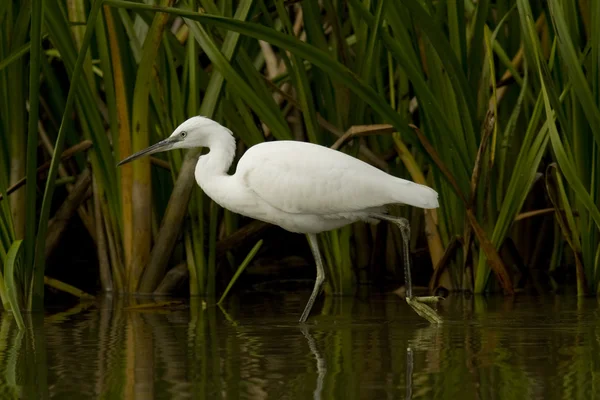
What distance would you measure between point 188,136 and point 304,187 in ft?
2.40

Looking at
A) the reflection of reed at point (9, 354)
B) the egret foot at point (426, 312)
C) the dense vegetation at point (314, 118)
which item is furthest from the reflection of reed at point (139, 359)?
the egret foot at point (426, 312)

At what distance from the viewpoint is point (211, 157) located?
6480 mm

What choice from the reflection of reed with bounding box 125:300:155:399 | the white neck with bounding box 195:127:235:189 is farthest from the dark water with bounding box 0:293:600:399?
the white neck with bounding box 195:127:235:189

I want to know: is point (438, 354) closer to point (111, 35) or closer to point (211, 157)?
point (211, 157)

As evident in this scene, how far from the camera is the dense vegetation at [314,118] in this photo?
604 centimetres

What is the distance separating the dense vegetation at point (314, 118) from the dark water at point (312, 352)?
1.46 ft

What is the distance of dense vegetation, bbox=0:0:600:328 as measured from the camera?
19.8ft

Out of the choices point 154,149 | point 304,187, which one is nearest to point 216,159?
point 154,149

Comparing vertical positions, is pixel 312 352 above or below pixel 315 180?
below

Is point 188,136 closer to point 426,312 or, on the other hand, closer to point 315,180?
point 315,180

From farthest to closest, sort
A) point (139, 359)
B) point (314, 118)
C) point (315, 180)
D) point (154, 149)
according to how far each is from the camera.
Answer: point (314, 118) < point (154, 149) < point (315, 180) < point (139, 359)

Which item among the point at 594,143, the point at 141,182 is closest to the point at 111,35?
the point at 141,182

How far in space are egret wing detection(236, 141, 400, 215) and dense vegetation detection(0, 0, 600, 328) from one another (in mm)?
347

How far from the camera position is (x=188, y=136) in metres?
6.39
